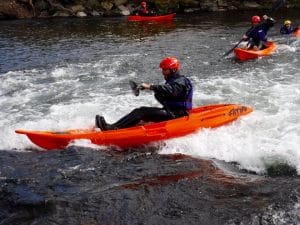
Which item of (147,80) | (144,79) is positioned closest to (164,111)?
(147,80)

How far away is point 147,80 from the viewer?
1484 centimetres

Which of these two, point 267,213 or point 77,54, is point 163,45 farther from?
point 267,213

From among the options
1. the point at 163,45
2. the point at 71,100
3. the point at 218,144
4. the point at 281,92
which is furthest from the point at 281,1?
the point at 218,144

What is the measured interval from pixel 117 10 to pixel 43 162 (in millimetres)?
24624

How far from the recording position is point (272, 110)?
1123cm

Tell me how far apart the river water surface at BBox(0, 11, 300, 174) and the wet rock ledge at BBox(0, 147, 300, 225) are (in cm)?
70

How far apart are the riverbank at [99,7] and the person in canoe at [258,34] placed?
14853 millimetres

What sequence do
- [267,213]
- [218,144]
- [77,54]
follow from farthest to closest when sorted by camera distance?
[77,54] → [218,144] → [267,213]

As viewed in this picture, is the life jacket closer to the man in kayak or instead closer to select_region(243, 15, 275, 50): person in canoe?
the man in kayak

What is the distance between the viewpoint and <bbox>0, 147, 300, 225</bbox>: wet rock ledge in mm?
6059

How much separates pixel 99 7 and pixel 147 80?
17.9 meters

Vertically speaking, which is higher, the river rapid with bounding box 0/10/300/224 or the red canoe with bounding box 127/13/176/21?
the red canoe with bounding box 127/13/176/21

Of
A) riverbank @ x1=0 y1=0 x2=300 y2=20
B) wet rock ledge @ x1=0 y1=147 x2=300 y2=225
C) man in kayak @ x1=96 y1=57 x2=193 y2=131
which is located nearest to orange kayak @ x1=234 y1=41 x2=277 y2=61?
man in kayak @ x1=96 y1=57 x2=193 y2=131

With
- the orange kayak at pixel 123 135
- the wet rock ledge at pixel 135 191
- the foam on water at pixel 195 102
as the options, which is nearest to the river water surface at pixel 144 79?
the foam on water at pixel 195 102
